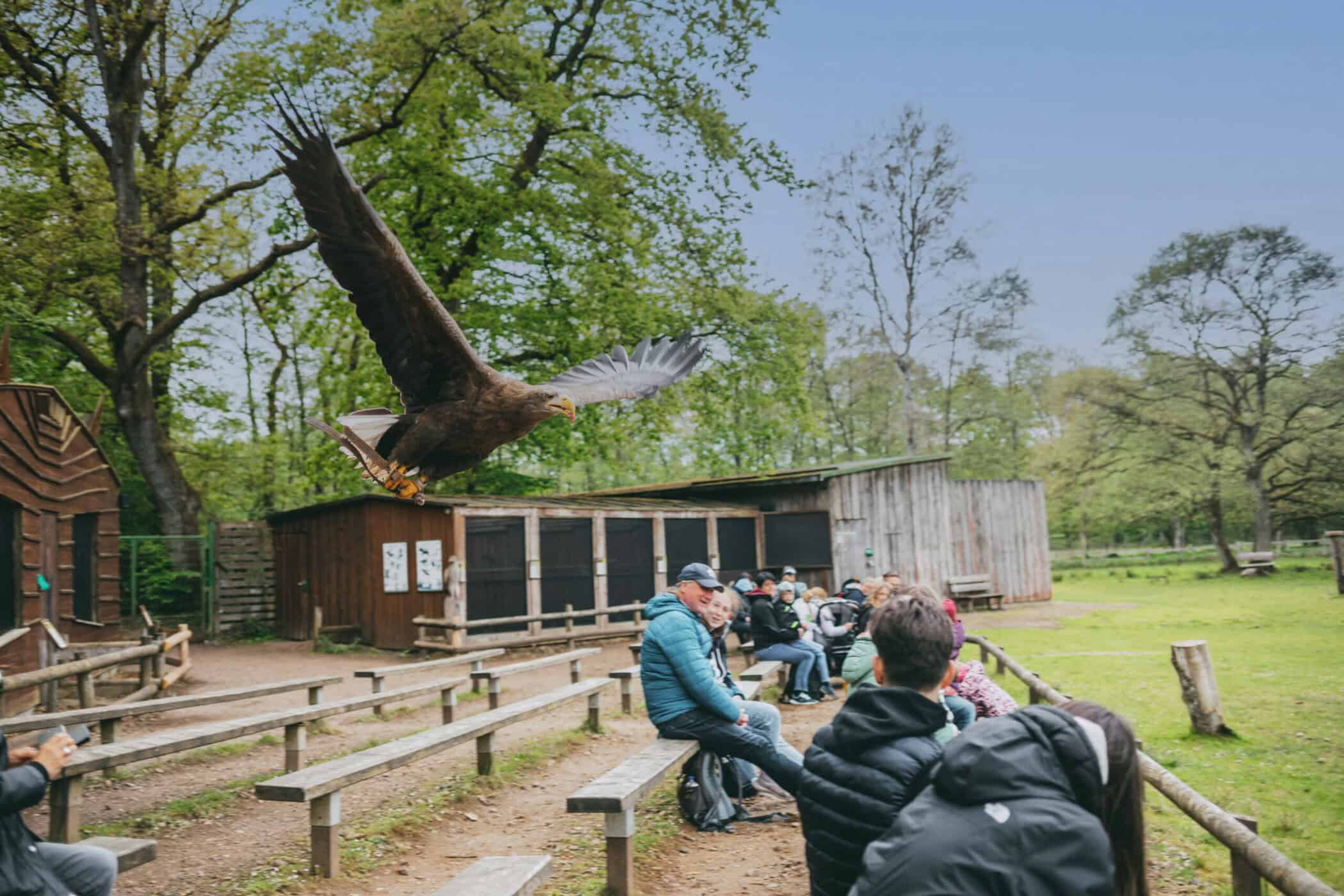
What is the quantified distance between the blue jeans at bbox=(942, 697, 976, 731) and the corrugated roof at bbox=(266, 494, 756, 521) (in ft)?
35.5

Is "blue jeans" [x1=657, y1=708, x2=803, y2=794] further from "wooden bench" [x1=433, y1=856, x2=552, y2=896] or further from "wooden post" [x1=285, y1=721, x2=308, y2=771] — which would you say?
"wooden post" [x1=285, y1=721, x2=308, y2=771]

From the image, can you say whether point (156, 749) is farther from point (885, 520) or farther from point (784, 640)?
point (885, 520)

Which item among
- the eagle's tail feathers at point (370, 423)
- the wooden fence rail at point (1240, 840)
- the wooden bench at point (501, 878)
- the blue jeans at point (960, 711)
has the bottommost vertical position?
the wooden bench at point (501, 878)

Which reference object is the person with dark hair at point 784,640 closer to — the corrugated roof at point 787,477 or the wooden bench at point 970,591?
the corrugated roof at point 787,477

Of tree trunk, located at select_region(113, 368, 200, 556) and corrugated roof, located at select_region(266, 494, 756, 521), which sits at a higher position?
tree trunk, located at select_region(113, 368, 200, 556)

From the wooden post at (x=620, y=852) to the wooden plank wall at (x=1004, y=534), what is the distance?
754 inches

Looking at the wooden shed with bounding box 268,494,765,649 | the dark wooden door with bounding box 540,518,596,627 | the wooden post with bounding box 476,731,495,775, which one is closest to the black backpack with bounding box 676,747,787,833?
the wooden post with bounding box 476,731,495,775

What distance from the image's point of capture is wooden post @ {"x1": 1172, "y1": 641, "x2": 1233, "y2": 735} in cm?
725

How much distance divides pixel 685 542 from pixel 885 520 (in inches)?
191

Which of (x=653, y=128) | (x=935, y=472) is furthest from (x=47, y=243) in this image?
(x=935, y=472)

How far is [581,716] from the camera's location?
969cm

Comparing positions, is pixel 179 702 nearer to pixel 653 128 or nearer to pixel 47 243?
pixel 47 243

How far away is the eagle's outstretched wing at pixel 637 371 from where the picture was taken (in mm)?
8266

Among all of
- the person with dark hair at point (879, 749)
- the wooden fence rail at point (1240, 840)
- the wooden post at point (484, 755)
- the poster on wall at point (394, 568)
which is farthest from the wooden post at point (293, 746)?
the poster on wall at point (394, 568)
